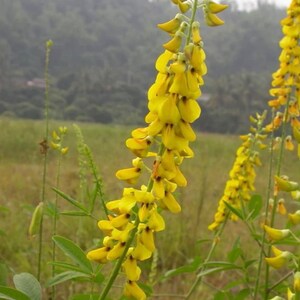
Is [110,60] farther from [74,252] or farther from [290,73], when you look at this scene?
[74,252]

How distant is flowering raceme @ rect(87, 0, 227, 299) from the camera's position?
974mm

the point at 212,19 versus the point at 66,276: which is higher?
the point at 212,19

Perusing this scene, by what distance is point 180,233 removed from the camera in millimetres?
4402

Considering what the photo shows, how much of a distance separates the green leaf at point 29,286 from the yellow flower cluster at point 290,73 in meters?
1.07

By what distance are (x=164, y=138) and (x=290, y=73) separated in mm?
1145

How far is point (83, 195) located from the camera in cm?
224

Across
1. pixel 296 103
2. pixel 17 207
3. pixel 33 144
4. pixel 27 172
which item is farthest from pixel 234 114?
pixel 296 103

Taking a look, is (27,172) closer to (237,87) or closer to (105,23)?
(237,87)

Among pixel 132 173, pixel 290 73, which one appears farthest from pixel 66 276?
pixel 290 73

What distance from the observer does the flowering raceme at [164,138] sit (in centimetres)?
97

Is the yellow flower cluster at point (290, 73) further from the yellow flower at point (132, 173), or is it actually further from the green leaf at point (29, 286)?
the green leaf at point (29, 286)

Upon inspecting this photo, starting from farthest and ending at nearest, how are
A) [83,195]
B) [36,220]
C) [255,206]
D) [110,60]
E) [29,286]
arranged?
[110,60], [83,195], [255,206], [36,220], [29,286]

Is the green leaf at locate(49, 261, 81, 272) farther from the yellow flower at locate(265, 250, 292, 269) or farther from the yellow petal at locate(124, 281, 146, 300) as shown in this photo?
the yellow flower at locate(265, 250, 292, 269)

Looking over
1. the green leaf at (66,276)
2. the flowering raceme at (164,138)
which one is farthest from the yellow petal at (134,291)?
the green leaf at (66,276)
